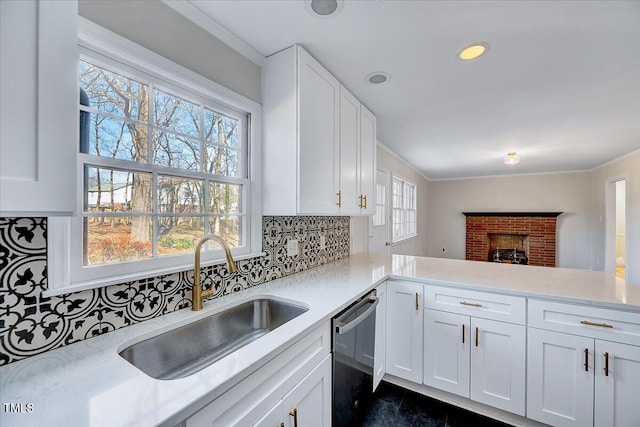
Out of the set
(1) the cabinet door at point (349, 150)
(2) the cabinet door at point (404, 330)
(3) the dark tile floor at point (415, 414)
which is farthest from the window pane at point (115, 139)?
(3) the dark tile floor at point (415, 414)

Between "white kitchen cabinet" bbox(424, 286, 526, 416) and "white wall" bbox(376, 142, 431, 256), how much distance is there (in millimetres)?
2255

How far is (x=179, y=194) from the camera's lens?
127 centimetres

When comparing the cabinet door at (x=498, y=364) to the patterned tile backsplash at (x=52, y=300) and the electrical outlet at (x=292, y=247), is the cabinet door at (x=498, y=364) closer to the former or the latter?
the electrical outlet at (x=292, y=247)

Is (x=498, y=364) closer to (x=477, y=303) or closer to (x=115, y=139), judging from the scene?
(x=477, y=303)

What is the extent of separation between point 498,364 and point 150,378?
186 cm

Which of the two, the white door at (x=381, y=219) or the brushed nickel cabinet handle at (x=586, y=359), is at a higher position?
the white door at (x=381, y=219)

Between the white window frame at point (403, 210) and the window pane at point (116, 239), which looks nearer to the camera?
the window pane at point (116, 239)

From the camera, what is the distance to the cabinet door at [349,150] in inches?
78.6

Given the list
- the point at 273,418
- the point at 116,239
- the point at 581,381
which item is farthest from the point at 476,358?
the point at 116,239

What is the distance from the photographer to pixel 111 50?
3.24 feet

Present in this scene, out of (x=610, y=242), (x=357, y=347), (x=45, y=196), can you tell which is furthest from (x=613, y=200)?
(x=45, y=196)

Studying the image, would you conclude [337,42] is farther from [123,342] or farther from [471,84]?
[123,342]

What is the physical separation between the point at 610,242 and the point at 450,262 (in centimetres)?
492

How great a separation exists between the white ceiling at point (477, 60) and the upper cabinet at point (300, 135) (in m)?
0.12
